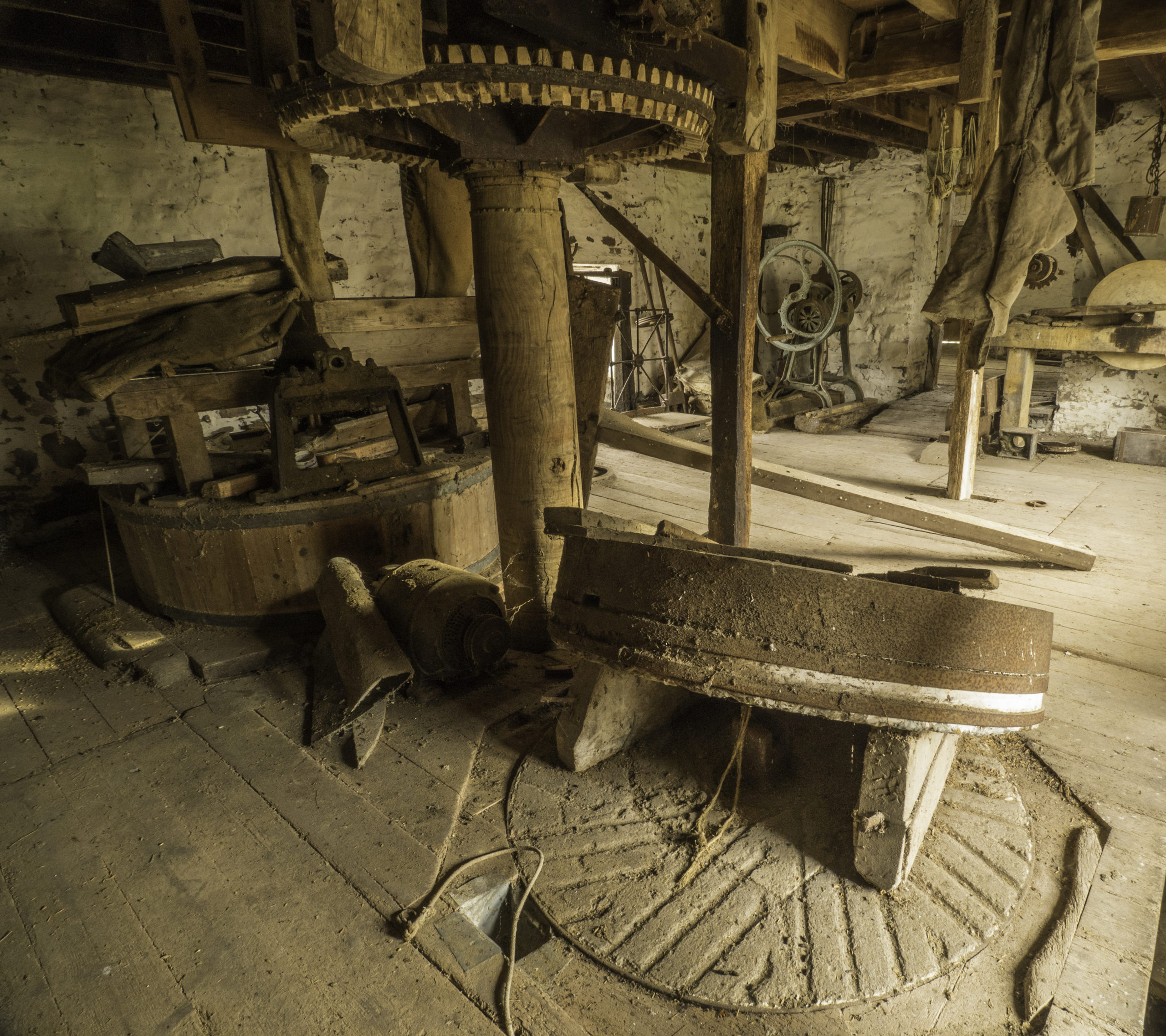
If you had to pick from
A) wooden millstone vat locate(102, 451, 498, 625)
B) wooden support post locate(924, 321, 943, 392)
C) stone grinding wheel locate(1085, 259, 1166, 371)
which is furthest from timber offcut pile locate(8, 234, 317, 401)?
wooden support post locate(924, 321, 943, 392)

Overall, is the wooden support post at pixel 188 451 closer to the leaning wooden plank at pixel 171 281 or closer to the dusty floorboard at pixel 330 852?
the leaning wooden plank at pixel 171 281

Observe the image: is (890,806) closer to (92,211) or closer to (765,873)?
(765,873)

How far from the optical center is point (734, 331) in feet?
10.6

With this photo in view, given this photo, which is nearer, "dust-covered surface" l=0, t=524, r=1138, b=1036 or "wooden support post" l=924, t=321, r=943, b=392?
"dust-covered surface" l=0, t=524, r=1138, b=1036

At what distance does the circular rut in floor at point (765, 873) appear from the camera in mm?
1623

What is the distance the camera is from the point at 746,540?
3684 millimetres

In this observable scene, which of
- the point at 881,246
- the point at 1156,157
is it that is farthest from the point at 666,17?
the point at 881,246

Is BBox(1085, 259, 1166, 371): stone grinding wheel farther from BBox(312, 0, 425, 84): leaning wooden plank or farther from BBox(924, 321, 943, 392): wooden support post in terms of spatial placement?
BBox(312, 0, 425, 84): leaning wooden plank

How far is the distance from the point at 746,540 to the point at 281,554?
2252 mm

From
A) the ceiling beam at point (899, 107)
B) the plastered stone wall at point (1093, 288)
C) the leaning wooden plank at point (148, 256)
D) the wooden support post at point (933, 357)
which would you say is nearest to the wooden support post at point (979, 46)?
the ceiling beam at point (899, 107)

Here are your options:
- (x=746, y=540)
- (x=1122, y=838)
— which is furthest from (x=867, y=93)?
(x=1122, y=838)

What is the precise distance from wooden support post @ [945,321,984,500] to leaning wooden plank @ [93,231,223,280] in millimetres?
4595

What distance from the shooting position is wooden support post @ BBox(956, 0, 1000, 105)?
3352 mm

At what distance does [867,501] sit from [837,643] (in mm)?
2602
